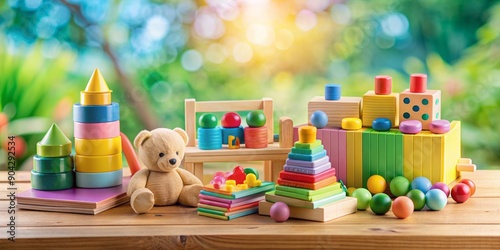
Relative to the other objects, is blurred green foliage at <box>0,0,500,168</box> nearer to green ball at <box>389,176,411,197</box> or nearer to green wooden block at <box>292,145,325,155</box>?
green ball at <box>389,176,411,197</box>

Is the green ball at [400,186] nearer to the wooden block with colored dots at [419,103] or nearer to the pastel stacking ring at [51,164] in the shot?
the wooden block with colored dots at [419,103]

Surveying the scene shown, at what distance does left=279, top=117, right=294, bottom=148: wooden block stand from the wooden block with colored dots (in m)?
0.25

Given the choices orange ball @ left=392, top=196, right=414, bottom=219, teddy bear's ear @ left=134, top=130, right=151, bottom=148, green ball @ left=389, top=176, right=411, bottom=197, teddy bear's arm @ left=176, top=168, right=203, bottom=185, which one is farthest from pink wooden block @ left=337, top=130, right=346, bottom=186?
teddy bear's ear @ left=134, top=130, right=151, bottom=148

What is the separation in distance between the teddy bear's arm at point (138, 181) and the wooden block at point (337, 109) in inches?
16.2

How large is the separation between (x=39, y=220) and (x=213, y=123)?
445mm

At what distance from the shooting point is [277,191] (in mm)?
1670

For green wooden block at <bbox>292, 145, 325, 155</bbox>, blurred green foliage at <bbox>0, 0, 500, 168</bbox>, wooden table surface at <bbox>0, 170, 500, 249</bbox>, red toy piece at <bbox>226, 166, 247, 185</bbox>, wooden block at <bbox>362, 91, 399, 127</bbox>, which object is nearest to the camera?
wooden table surface at <bbox>0, 170, 500, 249</bbox>

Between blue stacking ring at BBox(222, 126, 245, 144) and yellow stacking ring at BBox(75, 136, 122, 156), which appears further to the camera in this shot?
blue stacking ring at BBox(222, 126, 245, 144)

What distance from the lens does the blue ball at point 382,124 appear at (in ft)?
5.96

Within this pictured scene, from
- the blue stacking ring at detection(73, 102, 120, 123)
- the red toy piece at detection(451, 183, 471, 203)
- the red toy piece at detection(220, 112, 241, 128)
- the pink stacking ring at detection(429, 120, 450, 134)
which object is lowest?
the red toy piece at detection(451, 183, 471, 203)

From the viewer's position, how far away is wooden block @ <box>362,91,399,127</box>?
185 cm

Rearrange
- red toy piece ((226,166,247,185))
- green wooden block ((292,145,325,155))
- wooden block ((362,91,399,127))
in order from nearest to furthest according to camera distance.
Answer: green wooden block ((292,145,325,155)), red toy piece ((226,166,247,185)), wooden block ((362,91,399,127))

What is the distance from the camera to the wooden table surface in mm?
1526

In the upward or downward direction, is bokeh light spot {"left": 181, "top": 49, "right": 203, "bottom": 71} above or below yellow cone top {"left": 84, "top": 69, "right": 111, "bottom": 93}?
above
